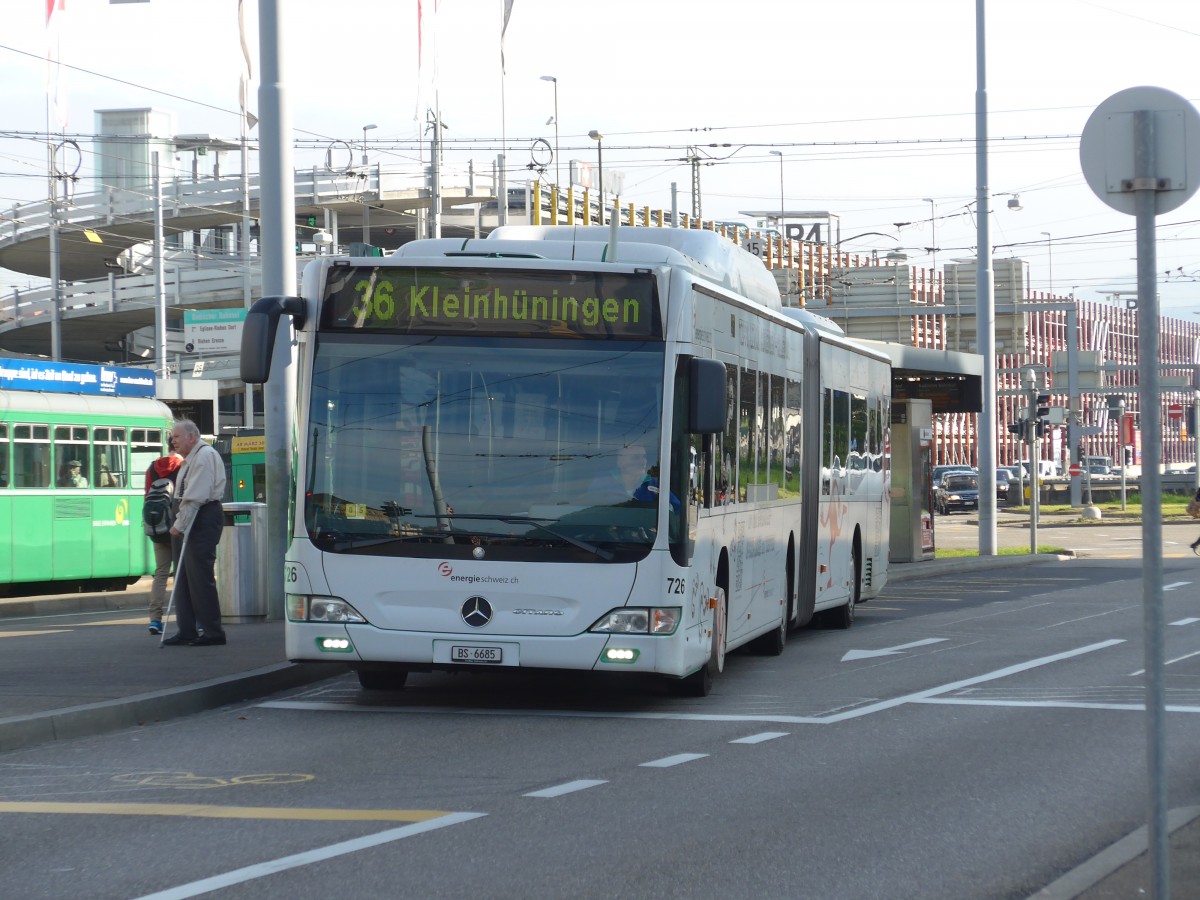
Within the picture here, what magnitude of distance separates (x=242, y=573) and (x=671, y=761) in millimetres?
8549

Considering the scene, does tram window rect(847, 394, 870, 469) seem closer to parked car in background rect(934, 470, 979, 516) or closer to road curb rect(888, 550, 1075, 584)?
road curb rect(888, 550, 1075, 584)

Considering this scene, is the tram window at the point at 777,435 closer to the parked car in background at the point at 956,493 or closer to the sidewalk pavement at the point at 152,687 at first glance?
the sidewalk pavement at the point at 152,687

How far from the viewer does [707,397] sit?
11102 millimetres

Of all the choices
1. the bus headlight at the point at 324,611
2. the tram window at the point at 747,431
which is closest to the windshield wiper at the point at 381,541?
the bus headlight at the point at 324,611

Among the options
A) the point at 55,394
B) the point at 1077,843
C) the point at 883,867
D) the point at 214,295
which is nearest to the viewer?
the point at 883,867

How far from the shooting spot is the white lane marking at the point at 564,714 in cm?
1111

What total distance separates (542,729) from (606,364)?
232 centimetres

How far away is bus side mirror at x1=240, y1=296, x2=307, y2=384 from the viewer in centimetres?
1078

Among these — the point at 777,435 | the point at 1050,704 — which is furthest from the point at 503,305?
the point at 1050,704

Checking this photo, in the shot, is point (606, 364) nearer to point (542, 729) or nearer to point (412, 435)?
point (412, 435)

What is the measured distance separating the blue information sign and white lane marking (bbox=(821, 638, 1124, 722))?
14.3 m

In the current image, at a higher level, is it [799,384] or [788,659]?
[799,384]

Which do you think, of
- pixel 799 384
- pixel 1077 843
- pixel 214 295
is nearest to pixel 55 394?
pixel 799 384

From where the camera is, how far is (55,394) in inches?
968
